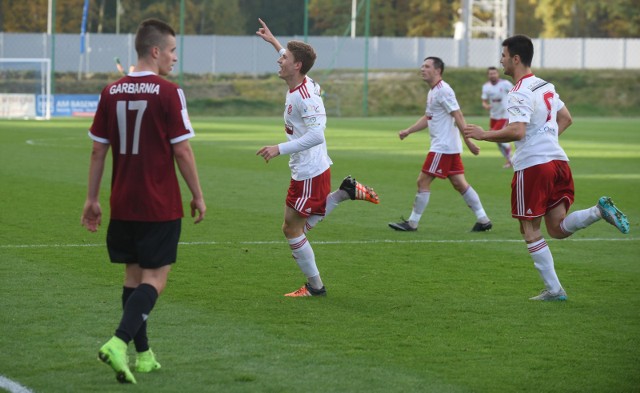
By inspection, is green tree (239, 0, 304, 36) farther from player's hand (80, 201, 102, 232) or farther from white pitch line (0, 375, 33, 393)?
white pitch line (0, 375, 33, 393)

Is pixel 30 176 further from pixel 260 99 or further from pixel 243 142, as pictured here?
pixel 260 99

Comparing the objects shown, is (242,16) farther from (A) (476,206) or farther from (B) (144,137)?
(B) (144,137)

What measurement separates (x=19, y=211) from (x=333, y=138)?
1878 cm

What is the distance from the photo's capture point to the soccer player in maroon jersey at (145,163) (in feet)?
20.4

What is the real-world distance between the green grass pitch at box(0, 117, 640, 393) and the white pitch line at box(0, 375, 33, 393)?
0.08 m

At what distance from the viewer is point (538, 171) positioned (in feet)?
29.3

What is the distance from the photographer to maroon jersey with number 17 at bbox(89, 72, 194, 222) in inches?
244

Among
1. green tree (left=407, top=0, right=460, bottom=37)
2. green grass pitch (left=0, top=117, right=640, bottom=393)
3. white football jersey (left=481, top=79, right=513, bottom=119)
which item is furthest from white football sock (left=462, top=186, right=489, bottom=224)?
green tree (left=407, top=0, right=460, bottom=37)

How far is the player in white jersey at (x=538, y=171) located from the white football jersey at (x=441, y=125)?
471 cm

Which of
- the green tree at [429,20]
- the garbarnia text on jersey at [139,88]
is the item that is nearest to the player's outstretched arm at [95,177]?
the garbarnia text on jersey at [139,88]

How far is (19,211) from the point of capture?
1469 cm

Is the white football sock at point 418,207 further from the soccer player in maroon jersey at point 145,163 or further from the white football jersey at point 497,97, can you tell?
the white football jersey at point 497,97

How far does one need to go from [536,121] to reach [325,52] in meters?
48.0

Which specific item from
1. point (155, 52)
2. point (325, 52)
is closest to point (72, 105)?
point (325, 52)
